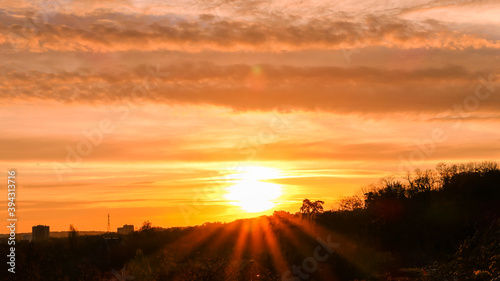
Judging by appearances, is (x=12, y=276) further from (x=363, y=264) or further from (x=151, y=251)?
(x=151, y=251)

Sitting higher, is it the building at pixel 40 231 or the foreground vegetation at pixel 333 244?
the building at pixel 40 231

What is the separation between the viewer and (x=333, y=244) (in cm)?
3150

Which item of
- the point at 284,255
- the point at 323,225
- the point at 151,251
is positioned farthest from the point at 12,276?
the point at 323,225

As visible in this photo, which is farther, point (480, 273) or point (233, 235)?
point (233, 235)

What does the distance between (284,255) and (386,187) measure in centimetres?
1834

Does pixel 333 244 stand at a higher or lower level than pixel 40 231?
lower

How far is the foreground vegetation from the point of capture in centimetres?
1927

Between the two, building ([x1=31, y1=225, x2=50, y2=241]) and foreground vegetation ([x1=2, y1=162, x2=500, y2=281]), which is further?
building ([x1=31, y1=225, x2=50, y2=241])

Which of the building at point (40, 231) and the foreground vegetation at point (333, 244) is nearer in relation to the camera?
the foreground vegetation at point (333, 244)

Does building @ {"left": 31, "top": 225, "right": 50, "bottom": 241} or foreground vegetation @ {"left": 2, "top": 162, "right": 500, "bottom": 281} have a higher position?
building @ {"left": 31, "top": 225, "right": 50, "bottom": 241}

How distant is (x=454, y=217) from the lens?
35969 mm

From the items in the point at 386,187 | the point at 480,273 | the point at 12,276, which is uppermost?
the point at 386,187

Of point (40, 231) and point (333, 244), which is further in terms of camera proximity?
point (40, 231)

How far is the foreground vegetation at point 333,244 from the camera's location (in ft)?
63.2
